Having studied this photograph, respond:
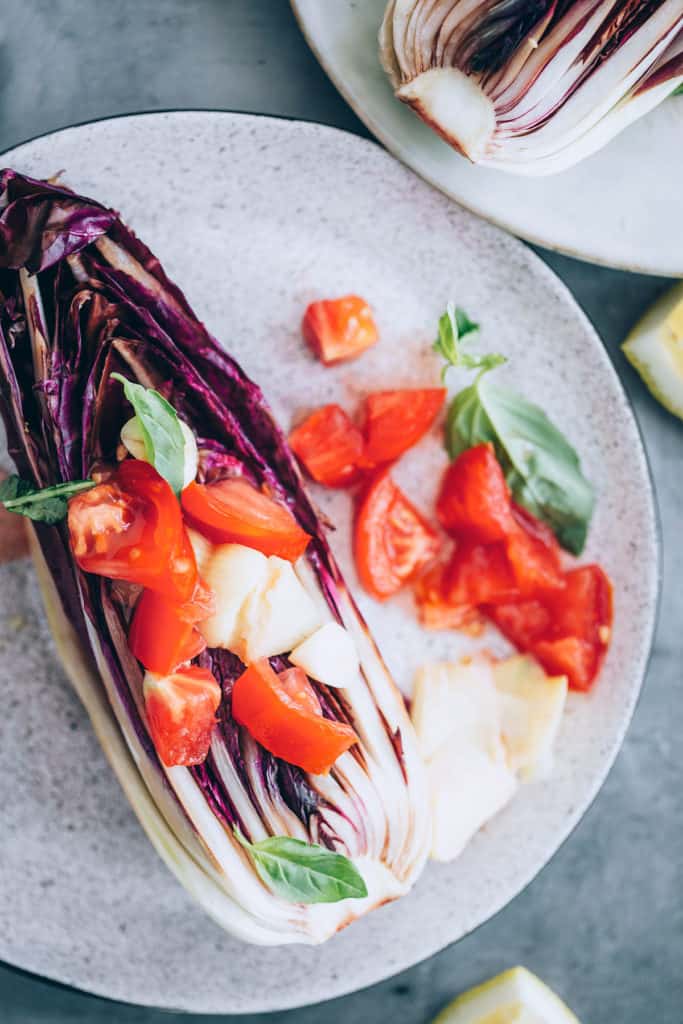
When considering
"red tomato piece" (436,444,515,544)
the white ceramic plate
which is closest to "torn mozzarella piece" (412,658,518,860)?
"red tomato piece" (436,444,515,544)

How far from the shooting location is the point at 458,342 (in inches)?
66.6

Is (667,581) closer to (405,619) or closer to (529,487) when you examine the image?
(529,487)

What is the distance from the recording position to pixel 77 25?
1.75 m

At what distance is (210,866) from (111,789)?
1.01 feet

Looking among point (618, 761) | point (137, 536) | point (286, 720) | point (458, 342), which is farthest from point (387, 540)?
point (618, 761)

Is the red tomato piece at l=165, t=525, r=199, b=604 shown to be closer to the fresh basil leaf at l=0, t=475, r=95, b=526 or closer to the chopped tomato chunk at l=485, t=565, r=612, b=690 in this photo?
the fresh basil leaf at l=0, t=475, r=95, b=526

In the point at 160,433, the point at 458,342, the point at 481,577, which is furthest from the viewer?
the point at 481,577

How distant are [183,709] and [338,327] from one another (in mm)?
756

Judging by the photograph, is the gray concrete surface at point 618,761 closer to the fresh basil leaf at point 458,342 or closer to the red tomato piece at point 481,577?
the fresh basil leaf at point 458,342

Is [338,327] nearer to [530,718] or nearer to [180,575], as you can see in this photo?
[180,575]

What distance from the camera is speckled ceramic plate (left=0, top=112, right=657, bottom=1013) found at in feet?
5.46

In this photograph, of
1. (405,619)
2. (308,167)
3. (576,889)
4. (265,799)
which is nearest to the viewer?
(265,799)

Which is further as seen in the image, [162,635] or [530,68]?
[530,68]

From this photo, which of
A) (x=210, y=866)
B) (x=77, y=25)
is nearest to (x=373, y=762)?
(x=210, y=866)
